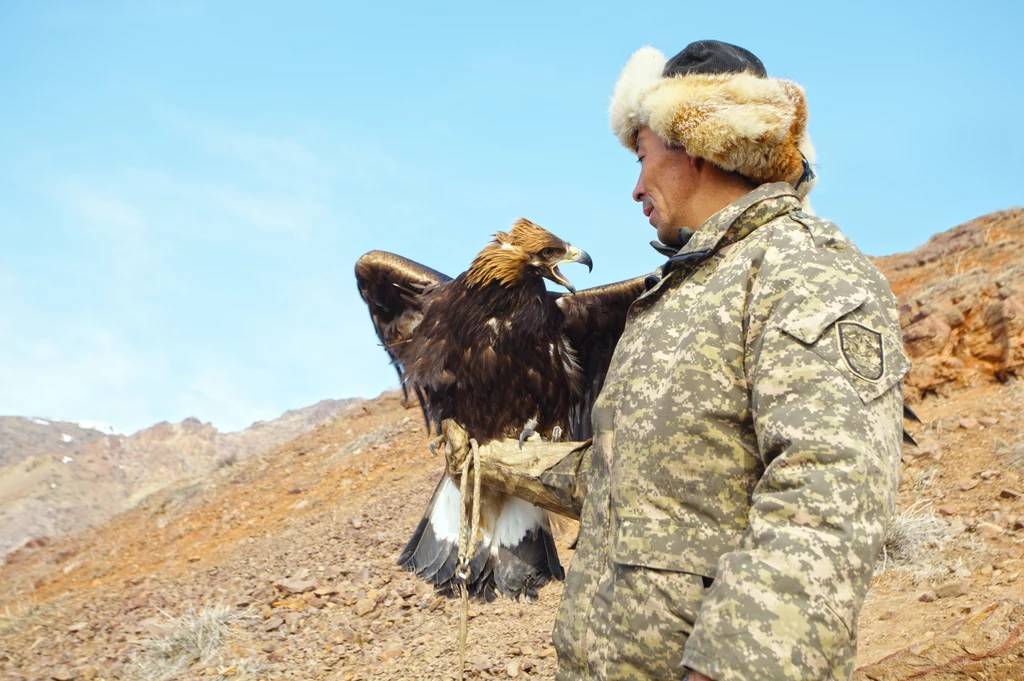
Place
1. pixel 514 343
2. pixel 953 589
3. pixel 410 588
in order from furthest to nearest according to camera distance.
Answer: pixel 410 588
pixel 953 589
pixel 514 343

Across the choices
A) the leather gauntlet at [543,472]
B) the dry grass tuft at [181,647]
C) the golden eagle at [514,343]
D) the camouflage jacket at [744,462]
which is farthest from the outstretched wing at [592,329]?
the dry grass tuft at [181,647]

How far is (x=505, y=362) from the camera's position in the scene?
4.68 metres

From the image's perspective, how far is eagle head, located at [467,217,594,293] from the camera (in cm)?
486

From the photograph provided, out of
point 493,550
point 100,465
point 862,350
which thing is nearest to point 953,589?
point 493,550

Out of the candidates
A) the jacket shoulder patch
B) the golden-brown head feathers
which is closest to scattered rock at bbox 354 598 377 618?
the golden-brown head feathers

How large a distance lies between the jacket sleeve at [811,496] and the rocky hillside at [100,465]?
20.6m

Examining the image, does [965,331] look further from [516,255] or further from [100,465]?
[100,465]

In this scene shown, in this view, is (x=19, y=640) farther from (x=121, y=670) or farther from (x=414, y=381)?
(x=414, y=381)

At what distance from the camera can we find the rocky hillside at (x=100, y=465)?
75.3 ft

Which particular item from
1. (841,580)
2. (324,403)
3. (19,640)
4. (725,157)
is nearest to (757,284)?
(725,157)

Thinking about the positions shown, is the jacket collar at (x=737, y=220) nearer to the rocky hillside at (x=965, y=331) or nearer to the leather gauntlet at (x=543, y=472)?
the leather gauntlet at (x=543, y=472)

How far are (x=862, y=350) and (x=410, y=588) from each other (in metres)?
6.19

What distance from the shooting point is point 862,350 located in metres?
1.65

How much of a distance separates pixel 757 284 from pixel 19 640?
8.79 m
